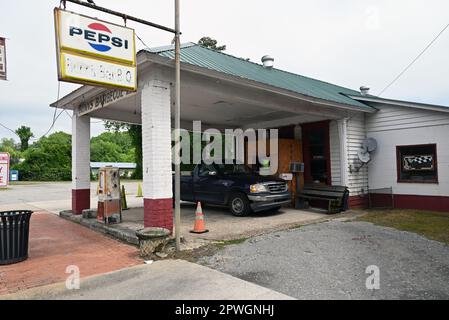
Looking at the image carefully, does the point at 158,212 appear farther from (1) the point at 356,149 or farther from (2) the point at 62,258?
(1) the point at 356,149

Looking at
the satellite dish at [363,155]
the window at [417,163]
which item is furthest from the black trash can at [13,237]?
the window at [417,163]

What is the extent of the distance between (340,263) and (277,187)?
4.98 meters

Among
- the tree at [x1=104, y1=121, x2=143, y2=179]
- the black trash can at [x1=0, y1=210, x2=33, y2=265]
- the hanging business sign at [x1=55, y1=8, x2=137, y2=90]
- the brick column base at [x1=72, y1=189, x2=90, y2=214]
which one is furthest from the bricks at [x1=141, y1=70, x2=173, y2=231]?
the tree at [x1=104, y1=121, x2=143, y2=179]

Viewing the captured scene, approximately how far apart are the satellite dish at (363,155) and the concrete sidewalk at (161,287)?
8452 mm

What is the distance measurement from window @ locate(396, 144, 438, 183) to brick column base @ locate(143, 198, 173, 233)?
27.5 feet

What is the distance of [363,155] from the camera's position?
11695mm

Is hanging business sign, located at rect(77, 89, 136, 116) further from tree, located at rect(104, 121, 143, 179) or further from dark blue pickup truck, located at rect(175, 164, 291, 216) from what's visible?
tree, located at rect(104, 121, 143, 179)

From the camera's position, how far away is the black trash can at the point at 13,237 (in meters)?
5.80

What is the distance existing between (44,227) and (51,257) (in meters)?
3.88

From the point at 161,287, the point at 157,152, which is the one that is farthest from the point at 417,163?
the point at 161,287

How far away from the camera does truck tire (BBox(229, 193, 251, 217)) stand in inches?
390

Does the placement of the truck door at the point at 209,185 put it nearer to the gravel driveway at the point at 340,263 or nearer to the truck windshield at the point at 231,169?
the truck windshield at the point at 231,169

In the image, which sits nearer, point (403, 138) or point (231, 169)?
point (403, 138)
